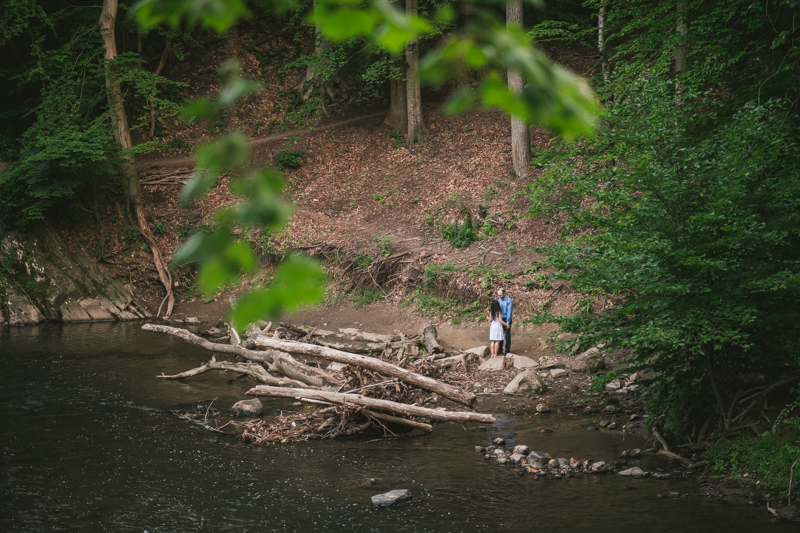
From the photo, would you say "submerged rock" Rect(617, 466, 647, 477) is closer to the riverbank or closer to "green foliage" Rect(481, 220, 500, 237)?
the riverbank

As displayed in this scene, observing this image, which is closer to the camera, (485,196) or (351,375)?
(351,375)

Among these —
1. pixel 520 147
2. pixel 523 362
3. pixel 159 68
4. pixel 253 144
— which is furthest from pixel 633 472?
pixel 159 68

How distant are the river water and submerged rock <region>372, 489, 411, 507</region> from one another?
11 cm

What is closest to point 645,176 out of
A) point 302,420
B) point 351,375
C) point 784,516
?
point 784,516

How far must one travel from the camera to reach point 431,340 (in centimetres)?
1551

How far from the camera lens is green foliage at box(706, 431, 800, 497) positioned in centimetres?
709

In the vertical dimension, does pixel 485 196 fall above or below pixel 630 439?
above

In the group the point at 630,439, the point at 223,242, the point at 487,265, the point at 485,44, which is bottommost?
the point at 630,439

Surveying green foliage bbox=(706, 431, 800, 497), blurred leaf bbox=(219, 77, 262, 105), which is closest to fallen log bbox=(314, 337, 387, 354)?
green foliage bbox=(706, 431, 800, 497)

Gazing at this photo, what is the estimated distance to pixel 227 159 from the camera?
162 cm

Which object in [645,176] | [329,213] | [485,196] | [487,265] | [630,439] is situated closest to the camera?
[645,176]

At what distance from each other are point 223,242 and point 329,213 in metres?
22.6

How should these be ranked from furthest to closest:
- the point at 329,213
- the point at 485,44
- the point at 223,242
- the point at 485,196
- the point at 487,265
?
the point at 329,213 → the point at 485,196 → the point at 487,265 → the point at 223,242 → the point at 485,44

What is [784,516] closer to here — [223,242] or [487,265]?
[223,242]
